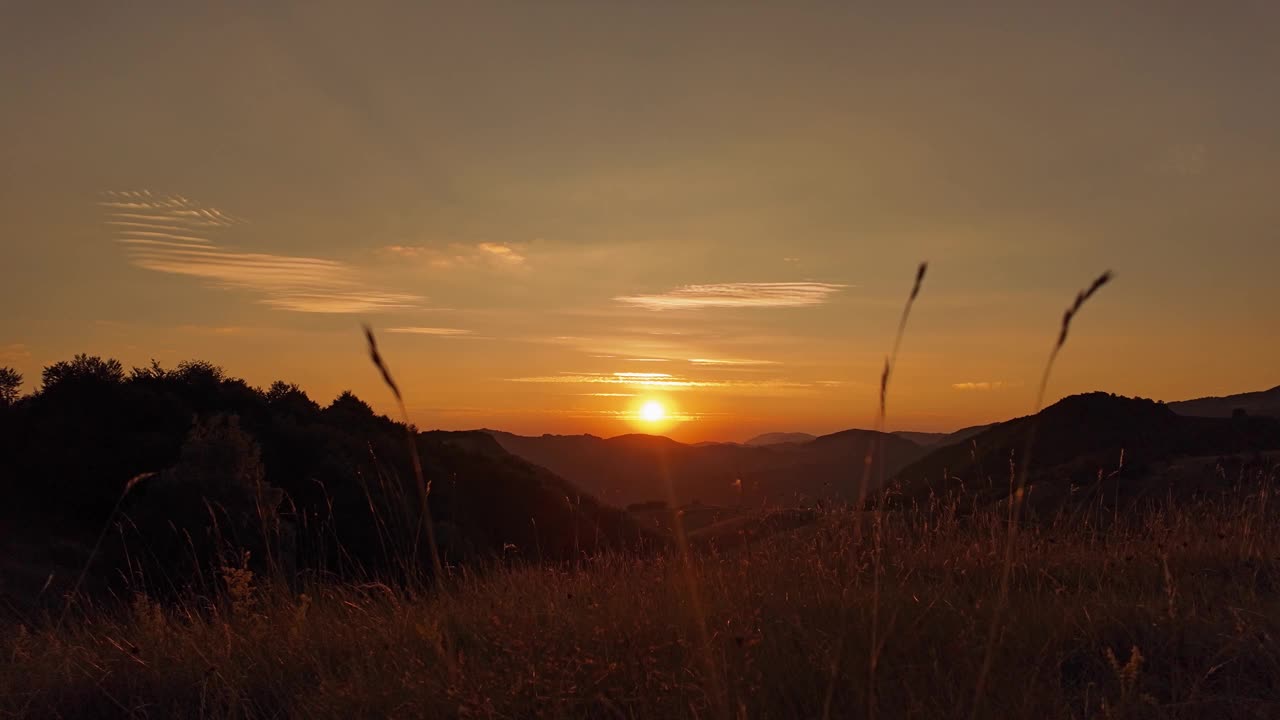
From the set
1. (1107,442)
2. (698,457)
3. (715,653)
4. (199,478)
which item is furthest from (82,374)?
(698,457)

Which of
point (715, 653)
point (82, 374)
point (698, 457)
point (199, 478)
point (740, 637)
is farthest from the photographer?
point (698, 457)

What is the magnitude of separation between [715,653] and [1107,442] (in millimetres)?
40429

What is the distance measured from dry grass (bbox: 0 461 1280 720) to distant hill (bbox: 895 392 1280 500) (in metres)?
25.3

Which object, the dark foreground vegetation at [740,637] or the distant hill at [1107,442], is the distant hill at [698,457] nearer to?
the distant hill at [1107,442]

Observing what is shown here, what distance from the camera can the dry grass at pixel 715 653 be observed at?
337 centimetres

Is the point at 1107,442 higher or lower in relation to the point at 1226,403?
lower

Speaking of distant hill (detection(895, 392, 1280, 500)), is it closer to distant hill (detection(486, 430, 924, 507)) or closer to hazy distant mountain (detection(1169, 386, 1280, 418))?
distant hill (detection(486, 430, 924, 507))

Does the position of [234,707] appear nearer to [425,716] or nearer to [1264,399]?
[425,716]

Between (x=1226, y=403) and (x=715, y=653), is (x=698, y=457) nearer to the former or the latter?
(x=1226, y=403)

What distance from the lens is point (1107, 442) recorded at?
38.4 metres

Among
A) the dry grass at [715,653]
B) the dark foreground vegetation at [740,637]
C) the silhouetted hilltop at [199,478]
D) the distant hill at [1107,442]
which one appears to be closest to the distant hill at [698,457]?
the distant hill at [1107,442]

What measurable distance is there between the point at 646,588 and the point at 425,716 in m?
2.24

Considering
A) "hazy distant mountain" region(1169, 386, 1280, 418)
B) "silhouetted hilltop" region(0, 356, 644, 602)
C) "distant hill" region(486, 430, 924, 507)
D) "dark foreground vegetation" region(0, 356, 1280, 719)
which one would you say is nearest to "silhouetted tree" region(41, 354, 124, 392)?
"silhouetted hilltop" region(0, 356, 644, 602)

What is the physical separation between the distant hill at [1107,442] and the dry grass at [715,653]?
25.3 m
